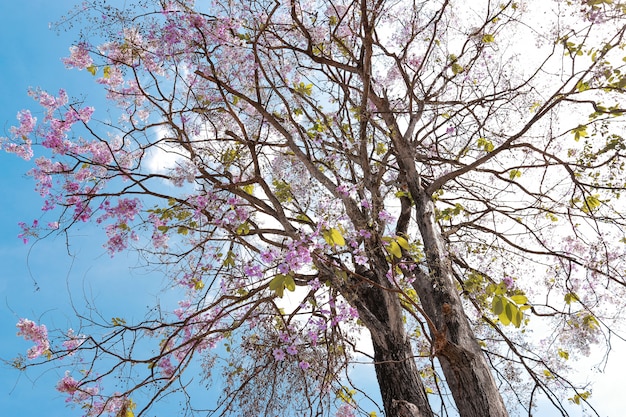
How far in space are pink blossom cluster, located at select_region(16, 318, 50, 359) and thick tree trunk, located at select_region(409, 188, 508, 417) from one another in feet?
9.76

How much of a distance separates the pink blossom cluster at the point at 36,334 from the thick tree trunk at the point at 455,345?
9.76ft

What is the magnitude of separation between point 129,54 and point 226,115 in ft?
3.18

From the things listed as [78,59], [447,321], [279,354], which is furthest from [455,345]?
[78,59]

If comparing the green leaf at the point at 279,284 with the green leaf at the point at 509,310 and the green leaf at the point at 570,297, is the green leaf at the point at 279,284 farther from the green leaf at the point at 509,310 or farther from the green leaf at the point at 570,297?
the green leaf at the point at 570,297

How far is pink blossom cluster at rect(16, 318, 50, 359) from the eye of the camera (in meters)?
3.92

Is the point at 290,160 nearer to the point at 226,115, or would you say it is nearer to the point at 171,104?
the point at 226,115

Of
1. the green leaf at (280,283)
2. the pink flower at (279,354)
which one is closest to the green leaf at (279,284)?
the green leaf at (280,283)

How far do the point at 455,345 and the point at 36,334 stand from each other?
3196 mm

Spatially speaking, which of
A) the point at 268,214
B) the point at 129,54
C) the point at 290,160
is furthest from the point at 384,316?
the point at 129,54

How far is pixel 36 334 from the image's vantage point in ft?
12.9

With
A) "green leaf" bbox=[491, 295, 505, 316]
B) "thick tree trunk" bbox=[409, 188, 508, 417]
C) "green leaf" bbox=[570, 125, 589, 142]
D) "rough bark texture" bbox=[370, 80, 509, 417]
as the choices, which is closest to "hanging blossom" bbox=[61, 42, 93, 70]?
"rough bark texture" bbox=[370, 80, 509, 417]

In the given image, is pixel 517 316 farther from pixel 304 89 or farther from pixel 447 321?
pixel 304 89

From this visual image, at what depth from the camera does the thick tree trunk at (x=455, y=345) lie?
3170 mm

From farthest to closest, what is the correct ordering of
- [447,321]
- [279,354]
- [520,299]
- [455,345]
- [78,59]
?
[78,59]
[279,354]
[447,321]
[455,345]
[520,299]
